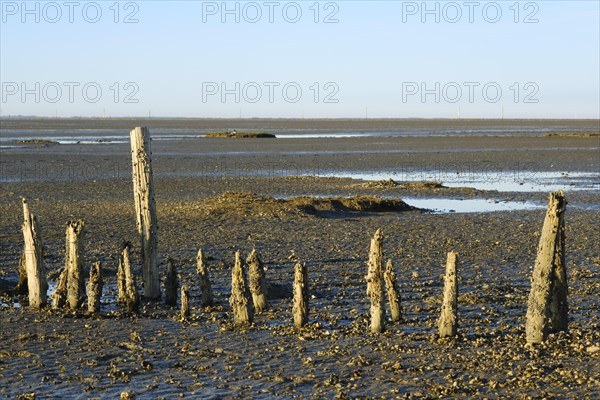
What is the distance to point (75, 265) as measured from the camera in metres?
12.3

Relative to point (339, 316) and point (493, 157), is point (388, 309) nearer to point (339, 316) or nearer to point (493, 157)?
point (339, 316)

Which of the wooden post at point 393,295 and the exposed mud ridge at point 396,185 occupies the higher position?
the exposed mud ridge at point 396,185

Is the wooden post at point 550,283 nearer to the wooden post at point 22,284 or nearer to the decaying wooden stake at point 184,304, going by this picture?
the decaying wooden stake at point 184,304

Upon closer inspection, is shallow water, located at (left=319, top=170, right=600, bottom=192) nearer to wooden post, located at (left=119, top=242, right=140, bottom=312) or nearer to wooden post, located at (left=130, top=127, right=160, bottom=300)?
wooden post, located at (left=130, top=127, right=160, bottom=300)

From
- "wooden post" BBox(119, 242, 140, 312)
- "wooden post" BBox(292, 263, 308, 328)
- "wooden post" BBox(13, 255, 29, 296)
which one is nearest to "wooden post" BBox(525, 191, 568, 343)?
"wooden post" BBox(292, 263, 308, 328)

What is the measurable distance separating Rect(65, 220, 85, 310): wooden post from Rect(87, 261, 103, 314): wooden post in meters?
0.30

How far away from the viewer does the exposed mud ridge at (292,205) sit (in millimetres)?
23047

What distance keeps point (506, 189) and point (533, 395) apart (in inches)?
928

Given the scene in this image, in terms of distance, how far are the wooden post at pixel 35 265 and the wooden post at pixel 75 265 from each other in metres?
0.40

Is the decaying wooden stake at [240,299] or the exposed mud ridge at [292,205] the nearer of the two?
the decaying wooden stake at [240,299]

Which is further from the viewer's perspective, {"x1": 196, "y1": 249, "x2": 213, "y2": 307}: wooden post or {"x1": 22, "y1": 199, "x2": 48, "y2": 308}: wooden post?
{"x1": 22, "y1": 199, "x2": 48, "y2": 308}: wooden post

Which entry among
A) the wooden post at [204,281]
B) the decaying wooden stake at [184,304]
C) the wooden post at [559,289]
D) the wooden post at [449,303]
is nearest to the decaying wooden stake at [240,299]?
the decaying wooden stake at [184,304]

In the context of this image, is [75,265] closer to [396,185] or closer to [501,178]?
[396,185]

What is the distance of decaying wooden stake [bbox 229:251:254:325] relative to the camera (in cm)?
1133
